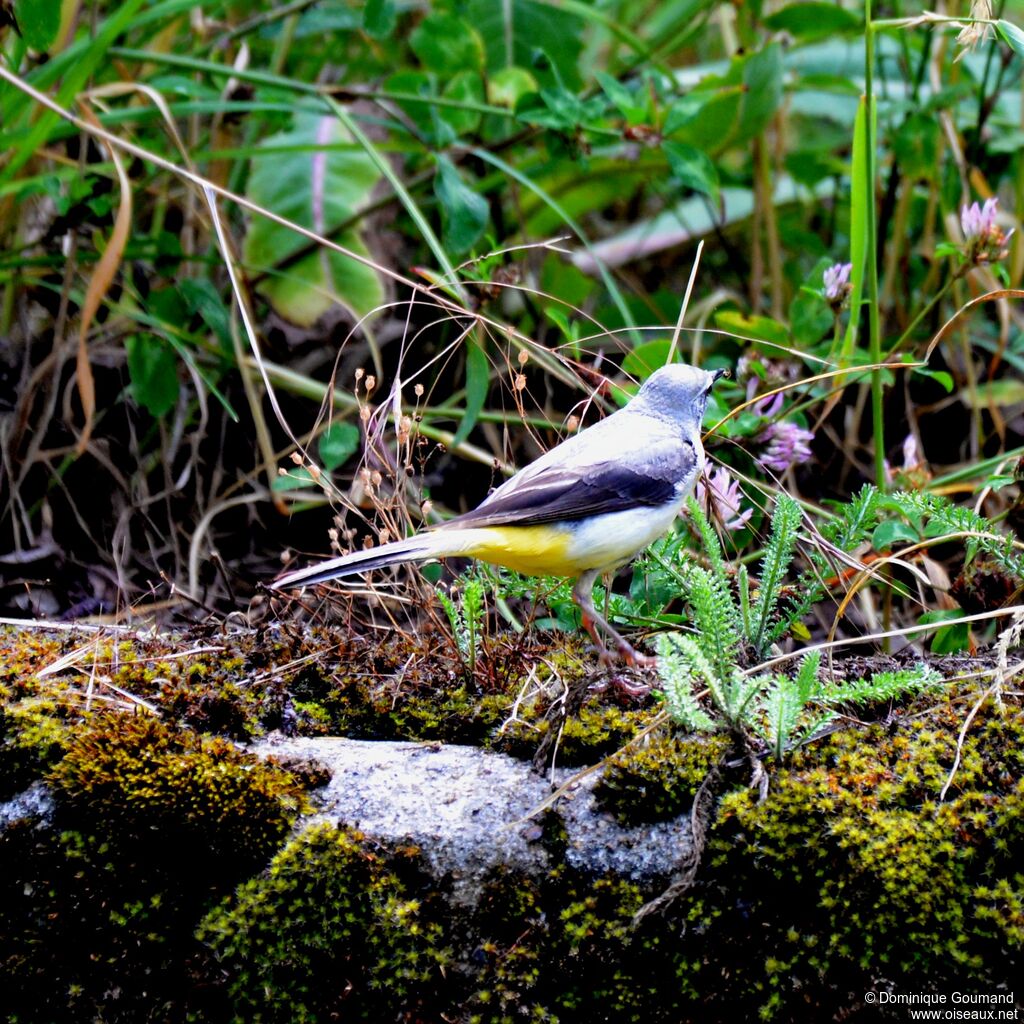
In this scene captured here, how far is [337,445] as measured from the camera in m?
3.63

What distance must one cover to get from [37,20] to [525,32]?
2.39 metres

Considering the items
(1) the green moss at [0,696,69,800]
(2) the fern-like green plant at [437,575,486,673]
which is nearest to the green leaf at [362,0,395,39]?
(2) the fern-like green plant at [437,575,486,673]

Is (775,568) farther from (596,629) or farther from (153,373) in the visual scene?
(153,373)

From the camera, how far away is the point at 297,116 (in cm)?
518

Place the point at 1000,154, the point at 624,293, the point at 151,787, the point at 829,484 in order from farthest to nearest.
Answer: the point at 624,293
the point at 1000,154
the point at 829,484
the point at 151,787

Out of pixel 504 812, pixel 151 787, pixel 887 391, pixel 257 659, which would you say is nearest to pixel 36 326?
pixel 257 659

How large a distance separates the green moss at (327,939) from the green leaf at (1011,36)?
247 centimetres

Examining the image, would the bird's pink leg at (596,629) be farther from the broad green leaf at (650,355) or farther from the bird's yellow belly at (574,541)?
the broad green leaf at (650,355)

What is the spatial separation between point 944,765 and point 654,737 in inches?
25.4

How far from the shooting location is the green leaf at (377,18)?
4.02 meters

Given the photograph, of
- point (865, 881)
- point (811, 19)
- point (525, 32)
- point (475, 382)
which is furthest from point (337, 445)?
point (811, 19)

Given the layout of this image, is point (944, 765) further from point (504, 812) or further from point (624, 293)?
point (624, 293)

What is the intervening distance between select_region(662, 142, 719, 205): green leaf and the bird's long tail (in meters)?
2.07

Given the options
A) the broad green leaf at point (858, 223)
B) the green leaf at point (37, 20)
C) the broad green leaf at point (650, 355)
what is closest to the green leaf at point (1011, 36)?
the broad green leaf at point (858, 223)
